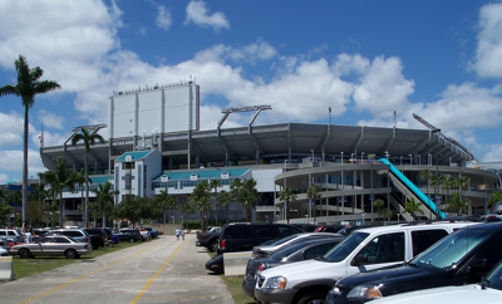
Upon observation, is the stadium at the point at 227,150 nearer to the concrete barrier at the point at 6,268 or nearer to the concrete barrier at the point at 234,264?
the concrete barrier at the point at 234,264

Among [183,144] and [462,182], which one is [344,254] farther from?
[183,144]

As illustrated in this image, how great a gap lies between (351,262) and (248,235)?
43.7 feet

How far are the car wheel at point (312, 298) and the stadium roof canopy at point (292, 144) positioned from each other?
91144 millimetres

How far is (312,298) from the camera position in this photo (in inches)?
356

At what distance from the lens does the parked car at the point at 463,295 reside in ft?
16.1

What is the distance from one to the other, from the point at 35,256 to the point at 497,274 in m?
29.6

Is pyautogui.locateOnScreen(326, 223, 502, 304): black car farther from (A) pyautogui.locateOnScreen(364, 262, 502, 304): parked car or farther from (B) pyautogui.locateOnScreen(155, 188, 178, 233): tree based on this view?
(B) pyautogui.locateOnScreen(155, 188, 178, 233): tree

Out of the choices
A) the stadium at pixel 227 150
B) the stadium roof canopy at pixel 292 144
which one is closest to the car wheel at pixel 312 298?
the stadium at pixel 227 150

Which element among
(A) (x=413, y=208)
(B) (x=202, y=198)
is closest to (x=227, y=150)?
(B) (x=202, y=198)

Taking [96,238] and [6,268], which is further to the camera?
[96,238]

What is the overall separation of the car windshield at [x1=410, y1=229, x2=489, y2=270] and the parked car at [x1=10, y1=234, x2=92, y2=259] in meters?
25.4

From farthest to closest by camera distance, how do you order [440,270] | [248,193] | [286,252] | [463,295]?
1. [248,193]
2. [286,252]
3. [440,270]
4. [463,295]

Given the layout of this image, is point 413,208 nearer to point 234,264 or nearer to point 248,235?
point 248,235

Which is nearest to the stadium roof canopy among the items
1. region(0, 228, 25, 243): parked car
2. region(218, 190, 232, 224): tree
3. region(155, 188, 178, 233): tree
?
region(155, 188, 178, 233): tree
